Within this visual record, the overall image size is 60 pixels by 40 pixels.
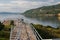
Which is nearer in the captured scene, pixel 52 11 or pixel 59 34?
→ pixel 59 34

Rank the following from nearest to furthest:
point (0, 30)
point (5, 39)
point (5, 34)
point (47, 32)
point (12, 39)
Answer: point (12, 39) < point (5, 39) < point (5, 34) < point (0, 30) < point (47, 32)

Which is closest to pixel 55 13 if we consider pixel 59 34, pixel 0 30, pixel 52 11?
pixel 52 11

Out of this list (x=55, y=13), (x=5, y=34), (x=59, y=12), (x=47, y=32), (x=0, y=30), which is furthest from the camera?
(x=55, y=13)

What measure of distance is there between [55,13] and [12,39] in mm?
22196

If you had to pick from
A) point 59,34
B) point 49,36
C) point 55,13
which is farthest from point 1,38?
point 55,13

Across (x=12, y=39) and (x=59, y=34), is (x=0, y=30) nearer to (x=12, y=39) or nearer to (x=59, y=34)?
(x=12, y=39)

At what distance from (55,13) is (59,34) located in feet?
56.1

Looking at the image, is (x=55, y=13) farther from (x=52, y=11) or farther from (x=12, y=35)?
(x=12, y=35)

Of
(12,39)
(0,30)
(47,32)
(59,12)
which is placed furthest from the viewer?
(59,12)

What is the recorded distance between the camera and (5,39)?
14477mm

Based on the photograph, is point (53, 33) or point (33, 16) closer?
point (53, 33)

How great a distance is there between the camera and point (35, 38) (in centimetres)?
1354

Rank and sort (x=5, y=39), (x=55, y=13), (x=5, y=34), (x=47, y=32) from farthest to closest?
(x=55, y=13)
(x=47, y=32)
(x=5, y=34)
(x=5, y=39)

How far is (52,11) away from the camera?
121ft
